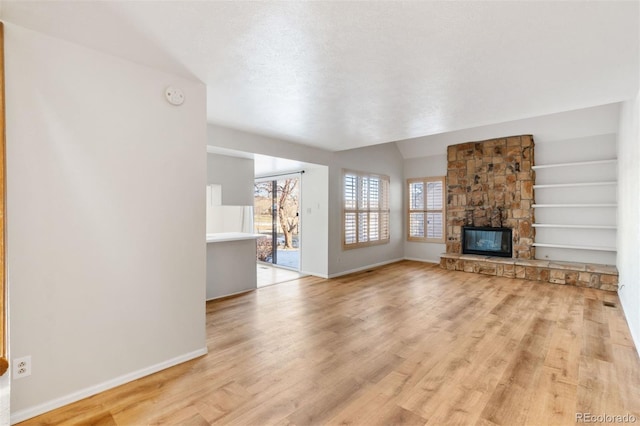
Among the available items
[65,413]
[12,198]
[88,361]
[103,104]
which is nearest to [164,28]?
[103,104]

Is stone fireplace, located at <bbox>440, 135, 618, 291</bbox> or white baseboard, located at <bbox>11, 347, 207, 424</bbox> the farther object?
stone fireplace, located at <bbox>440, 135, 618, 291</bbox>

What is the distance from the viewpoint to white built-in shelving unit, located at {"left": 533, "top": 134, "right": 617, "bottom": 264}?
5312 mm

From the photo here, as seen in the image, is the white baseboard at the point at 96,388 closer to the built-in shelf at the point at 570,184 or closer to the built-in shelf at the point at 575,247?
the built-in shelf at the point at 575,247

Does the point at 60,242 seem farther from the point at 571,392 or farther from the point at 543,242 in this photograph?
the point at 543,242

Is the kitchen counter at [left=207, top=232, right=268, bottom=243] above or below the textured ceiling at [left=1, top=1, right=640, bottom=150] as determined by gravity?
below

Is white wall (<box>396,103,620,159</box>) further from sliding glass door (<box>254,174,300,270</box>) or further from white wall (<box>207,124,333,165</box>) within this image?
sliding glass door (<box>254,174,300,270</box>)

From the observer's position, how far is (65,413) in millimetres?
1933

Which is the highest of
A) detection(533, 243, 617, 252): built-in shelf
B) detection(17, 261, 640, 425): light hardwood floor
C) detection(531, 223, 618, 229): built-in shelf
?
detection(531, 223, 618, 229): built-in shelf

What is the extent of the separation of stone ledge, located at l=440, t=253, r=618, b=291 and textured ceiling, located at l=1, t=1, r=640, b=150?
10.3 feet

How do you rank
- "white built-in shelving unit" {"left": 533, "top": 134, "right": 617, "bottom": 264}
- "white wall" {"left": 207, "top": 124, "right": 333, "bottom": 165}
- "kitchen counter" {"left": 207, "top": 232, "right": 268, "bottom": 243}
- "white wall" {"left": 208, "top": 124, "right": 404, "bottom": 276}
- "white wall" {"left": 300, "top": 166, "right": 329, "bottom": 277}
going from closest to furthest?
"white wall" {"left": 207, "top": 124, "right": 333, "bottom": 165} → "kitchen counter" {"left": 207, "top": 232, "right": 268, "bottom": 243} → "white wall" {"left": 208, "top": 124, "right": 404, "bottom": 276} → "white built-in shelving unit" {"left": 533, "top": 134, "right": 617, "bottom": 264} → "white wall" {"left": 300, "top": 166, "right": 329, "bottom": 277}

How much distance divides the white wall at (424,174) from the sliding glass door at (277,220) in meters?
2.89

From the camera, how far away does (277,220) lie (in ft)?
23.8

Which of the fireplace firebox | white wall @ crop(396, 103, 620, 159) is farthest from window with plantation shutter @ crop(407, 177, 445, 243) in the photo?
white wall @ crop(396, 103, 620, 159)

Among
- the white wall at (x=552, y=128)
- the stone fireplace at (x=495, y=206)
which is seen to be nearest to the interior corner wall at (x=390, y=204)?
the white wall at (x=552, y=128)
